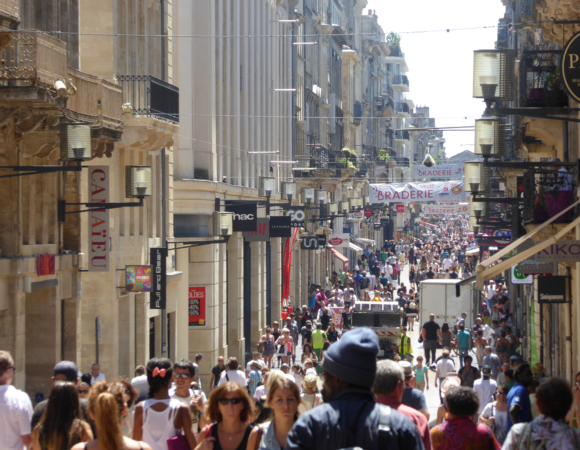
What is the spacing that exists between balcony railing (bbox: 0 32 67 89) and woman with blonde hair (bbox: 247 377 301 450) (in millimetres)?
Answer: 8595

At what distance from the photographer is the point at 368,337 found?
161 inches

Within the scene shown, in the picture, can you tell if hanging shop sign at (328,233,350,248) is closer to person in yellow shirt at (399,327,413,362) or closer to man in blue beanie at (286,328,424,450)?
person in yellow shirt at (399,327,413,362)

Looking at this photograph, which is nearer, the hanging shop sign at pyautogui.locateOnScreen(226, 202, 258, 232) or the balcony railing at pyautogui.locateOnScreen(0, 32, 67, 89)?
the balcony railing at pyautogui.locateOnScreen(0, 32, 67, 89)

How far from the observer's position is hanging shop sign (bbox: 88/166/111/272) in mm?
17844

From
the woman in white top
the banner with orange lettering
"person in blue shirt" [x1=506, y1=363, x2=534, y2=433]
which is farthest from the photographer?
the banner with orange lettering

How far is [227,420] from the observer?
6305mm

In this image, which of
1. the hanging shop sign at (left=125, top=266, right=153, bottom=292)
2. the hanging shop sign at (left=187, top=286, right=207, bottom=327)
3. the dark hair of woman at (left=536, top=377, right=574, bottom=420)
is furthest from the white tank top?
the hanging shop sign at (left=187, top=286, right=207, bottom=327)

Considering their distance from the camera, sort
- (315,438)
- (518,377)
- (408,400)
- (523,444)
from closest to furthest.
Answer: (315,438), (523,444), (408,400), (518,377)

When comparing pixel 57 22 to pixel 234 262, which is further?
pixel 234 262

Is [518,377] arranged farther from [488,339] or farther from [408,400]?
[488,339]

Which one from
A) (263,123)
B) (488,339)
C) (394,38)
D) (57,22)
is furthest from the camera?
(394,38)

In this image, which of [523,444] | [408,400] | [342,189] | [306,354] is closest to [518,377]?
[408,400]

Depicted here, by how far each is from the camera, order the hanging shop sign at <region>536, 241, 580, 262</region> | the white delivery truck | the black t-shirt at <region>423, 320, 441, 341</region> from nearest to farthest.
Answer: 1. the hanging shop sign at <region>536, 241, 580, 262</region>
2. the black t-shirt at <region>423, 320, 441, 341</region>
3. the white delivery truck

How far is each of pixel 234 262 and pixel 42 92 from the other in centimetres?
1784
